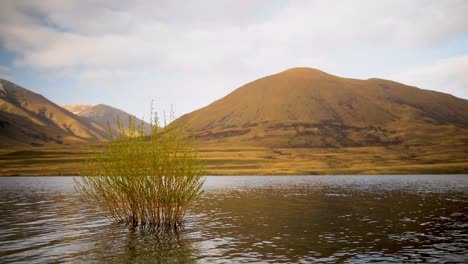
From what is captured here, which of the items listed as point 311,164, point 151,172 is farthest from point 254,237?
point 311,164

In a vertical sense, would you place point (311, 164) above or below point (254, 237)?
above

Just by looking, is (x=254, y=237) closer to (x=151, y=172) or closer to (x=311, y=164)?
(x=151, y=172)

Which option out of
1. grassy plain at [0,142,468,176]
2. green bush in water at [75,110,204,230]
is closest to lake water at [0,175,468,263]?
green bush in water at [75,110,204,230]

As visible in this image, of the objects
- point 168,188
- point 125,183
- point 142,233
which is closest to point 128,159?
point 125,183

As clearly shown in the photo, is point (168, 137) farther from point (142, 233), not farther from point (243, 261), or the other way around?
point (243, 261)

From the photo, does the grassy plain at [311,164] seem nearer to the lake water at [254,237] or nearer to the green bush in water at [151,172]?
the lake water at [254,237]

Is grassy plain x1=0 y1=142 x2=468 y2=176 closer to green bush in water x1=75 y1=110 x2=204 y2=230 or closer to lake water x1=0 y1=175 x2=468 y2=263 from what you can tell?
lake water x1=0 y1=175 x2=468 y2=263

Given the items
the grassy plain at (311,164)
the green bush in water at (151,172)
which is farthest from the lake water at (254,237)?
the grassy plain at (311,164)

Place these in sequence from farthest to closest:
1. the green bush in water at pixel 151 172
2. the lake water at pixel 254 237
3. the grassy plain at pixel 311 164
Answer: the grassy plain at pixel 311 164, the green bush in water at pixel 151 172, the lake water at pixel 254 237

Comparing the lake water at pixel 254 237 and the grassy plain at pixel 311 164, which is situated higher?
the grassy plain at pixel 311 164

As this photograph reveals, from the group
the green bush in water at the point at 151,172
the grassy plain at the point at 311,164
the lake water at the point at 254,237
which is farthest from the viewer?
Answer: the grassy plain at the point at 311,164

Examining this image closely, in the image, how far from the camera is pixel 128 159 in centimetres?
3027

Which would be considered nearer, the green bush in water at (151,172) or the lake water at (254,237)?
the lake water at (254,237)

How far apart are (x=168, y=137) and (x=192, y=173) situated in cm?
359
